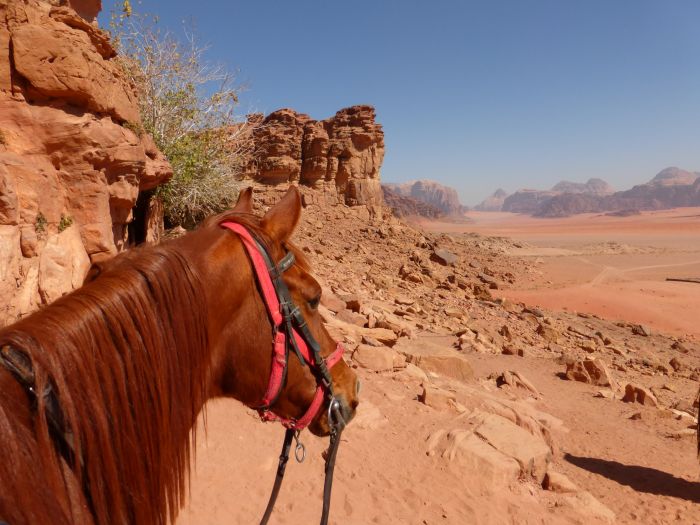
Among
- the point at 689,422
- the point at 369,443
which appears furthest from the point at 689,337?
the point at 369,443

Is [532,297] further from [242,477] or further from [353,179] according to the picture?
[242,477]

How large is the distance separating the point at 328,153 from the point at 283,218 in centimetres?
2857

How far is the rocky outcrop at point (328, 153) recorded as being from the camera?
27.8 m

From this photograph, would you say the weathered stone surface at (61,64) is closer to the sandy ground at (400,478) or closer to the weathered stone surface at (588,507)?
the sandy ground at (400,478)

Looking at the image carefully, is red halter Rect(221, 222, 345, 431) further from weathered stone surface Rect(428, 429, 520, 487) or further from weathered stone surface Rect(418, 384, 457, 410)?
weathered stone surface Rect(418, 384, 457, 410)

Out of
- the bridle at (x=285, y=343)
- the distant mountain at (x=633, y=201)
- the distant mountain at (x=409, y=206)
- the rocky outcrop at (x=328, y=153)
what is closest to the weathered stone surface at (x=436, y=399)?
the bridle at (x=285, y=343)

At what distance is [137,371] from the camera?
46.0 inches

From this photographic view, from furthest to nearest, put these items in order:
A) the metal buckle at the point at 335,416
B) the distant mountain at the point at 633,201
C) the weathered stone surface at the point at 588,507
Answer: the distant mountain at the point at 633,201 < the weathered stone surface at the point at 588,507 < the metal buckle at the point at 335,416

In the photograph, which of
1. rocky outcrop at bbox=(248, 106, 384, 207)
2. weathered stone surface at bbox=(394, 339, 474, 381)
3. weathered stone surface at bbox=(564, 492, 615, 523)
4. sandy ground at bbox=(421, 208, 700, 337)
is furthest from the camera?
rocky outcrop at bbox=(248, 106, 384, 207)

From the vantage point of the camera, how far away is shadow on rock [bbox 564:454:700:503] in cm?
504

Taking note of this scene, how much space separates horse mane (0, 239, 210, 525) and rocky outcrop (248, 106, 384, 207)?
88.3 ft

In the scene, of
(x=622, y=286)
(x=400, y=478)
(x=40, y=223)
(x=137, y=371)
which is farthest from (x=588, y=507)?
(x=622, y=286)

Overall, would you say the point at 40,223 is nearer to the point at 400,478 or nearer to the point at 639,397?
the point at 400,478

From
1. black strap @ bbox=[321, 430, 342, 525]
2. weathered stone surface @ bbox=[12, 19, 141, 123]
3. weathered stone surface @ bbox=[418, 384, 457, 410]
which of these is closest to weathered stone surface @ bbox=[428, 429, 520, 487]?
weathered stone surface @ bbox=[418, 384, 457, 410]
